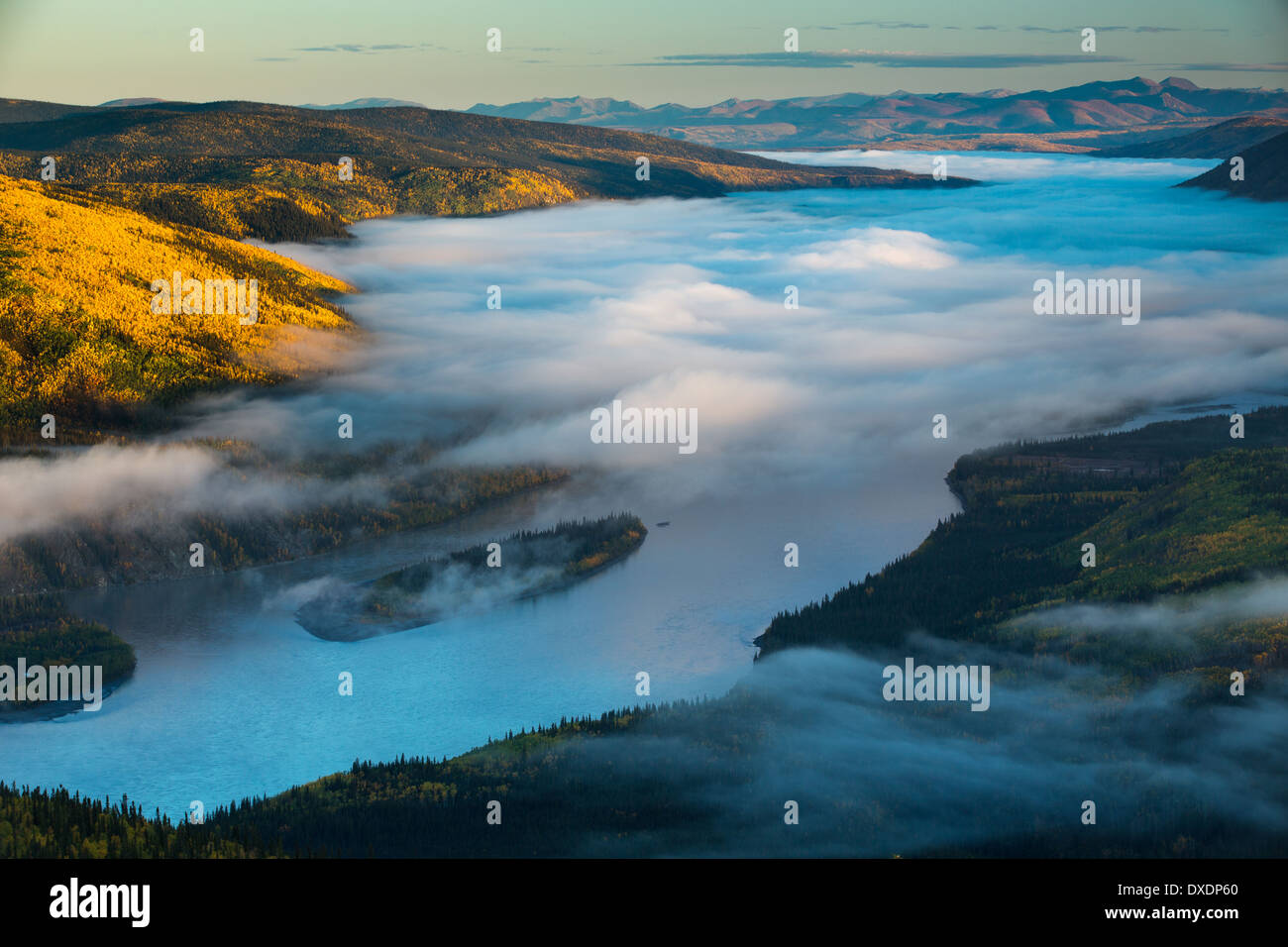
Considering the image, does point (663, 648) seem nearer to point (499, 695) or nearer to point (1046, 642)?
point (499, 695)

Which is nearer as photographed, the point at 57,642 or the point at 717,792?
the point at 717,792

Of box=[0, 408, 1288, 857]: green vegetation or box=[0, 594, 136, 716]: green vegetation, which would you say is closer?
box=[0, 408, 1288, 857]: green vegetation

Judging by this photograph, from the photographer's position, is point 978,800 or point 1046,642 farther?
point 1046,642

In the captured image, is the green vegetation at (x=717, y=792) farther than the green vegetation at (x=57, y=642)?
No

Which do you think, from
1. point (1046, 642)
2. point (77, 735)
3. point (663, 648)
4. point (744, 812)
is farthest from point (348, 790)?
point (1046, 642)

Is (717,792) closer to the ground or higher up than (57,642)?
closer to the ground
